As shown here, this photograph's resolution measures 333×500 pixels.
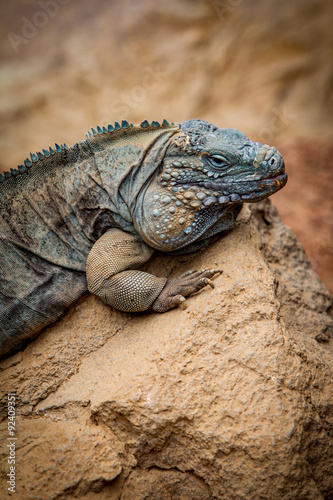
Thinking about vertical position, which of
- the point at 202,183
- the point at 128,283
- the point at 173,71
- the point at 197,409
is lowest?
the point at 197,409

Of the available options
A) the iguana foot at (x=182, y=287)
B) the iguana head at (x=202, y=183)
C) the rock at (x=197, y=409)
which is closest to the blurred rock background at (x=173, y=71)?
the iguana head at (x=202, y=183)

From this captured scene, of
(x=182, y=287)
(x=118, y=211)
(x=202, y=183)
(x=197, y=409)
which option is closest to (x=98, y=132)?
(x=118, y=211)

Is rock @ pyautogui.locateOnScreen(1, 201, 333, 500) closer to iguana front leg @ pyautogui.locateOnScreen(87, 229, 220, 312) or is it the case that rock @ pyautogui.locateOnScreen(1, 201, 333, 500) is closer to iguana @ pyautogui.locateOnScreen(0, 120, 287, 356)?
iguana front leg @ pyautogui.locateOnScreen(87, 229, 220, 312)

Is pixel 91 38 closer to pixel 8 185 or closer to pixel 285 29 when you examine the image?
pixel 285 29

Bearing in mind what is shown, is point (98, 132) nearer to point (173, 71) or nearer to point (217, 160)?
point (217, 160)

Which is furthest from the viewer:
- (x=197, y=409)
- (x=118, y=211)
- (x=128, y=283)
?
(x=118, y=211)

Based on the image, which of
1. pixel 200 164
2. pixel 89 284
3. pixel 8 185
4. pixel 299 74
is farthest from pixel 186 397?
pixel 299 74

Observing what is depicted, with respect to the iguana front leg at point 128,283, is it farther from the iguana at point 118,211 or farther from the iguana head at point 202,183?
the iguana head at point 202,183

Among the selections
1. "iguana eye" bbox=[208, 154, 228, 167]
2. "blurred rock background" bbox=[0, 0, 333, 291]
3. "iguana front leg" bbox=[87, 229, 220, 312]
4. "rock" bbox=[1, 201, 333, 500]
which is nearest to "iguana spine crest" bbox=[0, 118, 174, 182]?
"iguana eye" bbox=[208, 154, 228, 167]
